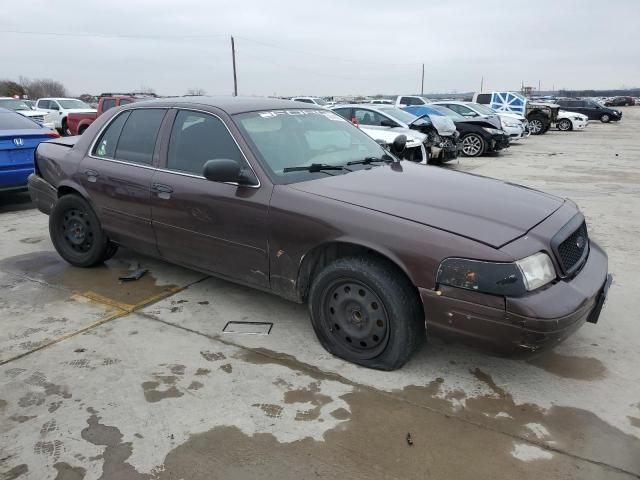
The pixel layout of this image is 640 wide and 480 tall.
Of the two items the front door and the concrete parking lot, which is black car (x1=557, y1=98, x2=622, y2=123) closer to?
the concrete parking lot

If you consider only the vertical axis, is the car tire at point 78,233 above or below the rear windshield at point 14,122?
below

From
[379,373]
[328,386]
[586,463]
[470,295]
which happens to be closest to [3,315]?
[328,386]

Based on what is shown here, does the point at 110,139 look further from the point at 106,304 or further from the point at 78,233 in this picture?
the point at 106,304

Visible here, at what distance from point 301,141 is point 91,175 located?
1975 millimetres

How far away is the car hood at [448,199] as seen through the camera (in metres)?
2.85

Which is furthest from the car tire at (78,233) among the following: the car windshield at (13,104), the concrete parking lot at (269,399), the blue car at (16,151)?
the car windshield at (13,104)

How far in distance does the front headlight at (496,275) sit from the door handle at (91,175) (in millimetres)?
3169

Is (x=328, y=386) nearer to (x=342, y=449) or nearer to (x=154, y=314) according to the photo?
(x=342, y=449)

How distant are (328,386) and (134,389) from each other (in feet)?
3.68

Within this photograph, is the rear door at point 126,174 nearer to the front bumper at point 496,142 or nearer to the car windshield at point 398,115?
the car windshield at point 398,115

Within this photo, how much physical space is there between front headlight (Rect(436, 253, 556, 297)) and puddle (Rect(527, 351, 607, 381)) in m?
0.70

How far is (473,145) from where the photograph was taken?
47.4 feet

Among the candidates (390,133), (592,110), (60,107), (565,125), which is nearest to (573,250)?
(390,133)

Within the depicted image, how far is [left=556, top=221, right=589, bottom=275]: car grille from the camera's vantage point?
2904mm
